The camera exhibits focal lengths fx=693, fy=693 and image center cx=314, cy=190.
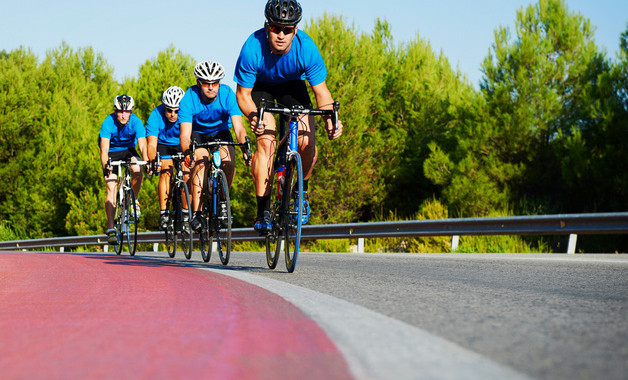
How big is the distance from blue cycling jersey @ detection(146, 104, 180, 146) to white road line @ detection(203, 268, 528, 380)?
7643 millimetres

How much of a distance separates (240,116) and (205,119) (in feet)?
1.69

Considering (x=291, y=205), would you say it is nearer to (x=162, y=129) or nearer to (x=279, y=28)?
(x=279, y=28)

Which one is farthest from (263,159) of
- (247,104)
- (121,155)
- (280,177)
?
(121,155)

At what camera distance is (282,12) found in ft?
21.2

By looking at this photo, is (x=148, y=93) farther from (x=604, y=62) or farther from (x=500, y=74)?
(x=604, y=62)

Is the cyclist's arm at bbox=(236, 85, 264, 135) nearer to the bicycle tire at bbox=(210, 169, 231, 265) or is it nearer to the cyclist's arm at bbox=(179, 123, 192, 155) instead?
the bicycle tire at bbox=(210, 169, 231, 265)

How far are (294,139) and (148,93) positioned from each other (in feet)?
94.6

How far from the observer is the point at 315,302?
4.17 meters

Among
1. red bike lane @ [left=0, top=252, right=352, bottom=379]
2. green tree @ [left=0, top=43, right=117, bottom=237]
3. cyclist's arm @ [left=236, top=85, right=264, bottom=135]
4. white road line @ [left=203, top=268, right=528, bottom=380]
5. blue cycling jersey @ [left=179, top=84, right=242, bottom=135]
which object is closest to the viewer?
white road line @ [left=203, top=268, right=528, bottom=380]

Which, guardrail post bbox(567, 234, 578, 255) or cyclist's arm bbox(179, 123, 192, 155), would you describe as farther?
guardrail post bbox(567, 234, 578, 255)

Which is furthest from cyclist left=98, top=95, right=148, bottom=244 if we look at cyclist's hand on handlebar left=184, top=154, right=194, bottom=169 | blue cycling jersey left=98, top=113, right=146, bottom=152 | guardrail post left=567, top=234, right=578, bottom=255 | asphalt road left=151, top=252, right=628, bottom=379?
guardrail post left=567, top=234, right=578, bottom=255

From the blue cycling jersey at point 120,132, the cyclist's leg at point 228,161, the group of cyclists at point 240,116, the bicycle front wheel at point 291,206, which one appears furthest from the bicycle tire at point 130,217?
the bicycle front wheel at point 291,206

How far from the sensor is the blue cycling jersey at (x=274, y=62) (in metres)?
6.76

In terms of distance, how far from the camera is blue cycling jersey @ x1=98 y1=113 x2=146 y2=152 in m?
11.7
